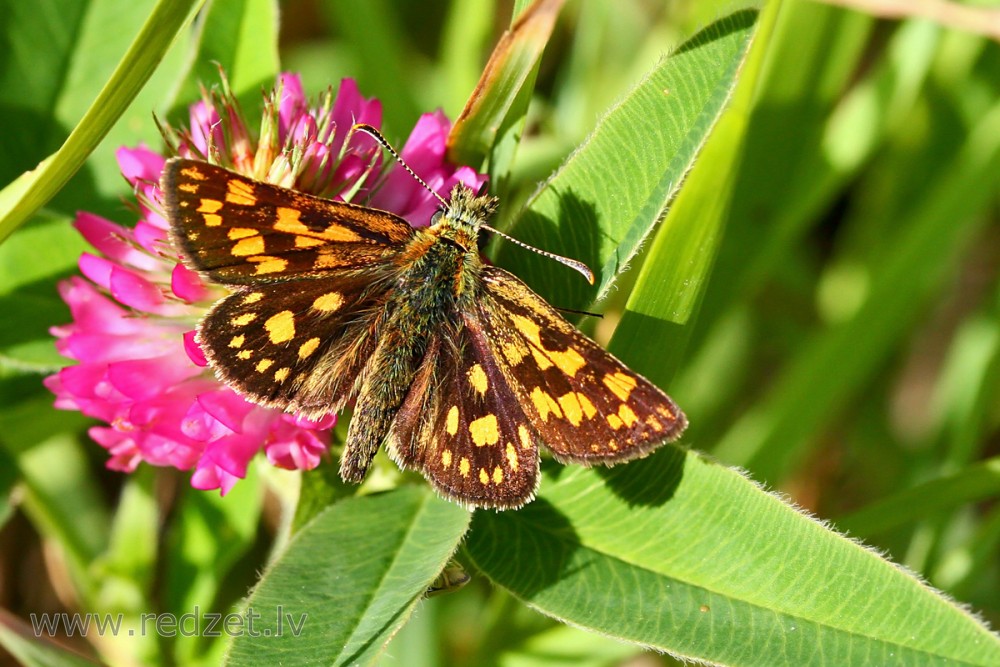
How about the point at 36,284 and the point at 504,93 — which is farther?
the point at 36,284

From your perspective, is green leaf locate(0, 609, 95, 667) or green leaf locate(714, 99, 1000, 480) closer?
green leaf locate(0, 609, 95, 667)

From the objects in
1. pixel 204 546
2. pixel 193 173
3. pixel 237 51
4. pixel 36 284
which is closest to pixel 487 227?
pixel 193 173

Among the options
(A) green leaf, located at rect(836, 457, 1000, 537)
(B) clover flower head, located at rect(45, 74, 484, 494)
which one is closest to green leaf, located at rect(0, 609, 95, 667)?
(B) clover flower head, located at rect(45, 74, 484, 494)

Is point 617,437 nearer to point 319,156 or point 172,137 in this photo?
point 319,156

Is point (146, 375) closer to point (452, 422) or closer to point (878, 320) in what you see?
point (452, 422)

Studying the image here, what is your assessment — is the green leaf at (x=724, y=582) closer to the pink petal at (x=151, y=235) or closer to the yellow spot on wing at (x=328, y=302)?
the yellow spot on wing at (x=328, y=302)

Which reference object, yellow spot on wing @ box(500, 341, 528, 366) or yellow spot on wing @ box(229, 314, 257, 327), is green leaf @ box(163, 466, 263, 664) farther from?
yellow spot on wing @ box(500, 341, 528, 366)

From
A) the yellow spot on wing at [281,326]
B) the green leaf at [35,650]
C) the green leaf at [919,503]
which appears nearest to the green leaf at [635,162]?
the yellow spot on wing at [281,326]
